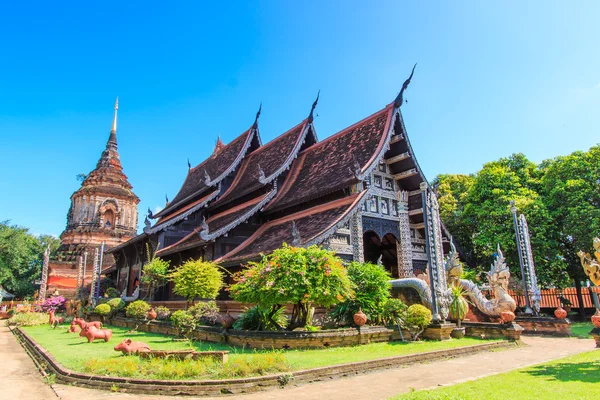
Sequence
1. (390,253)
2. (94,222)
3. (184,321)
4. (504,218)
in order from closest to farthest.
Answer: (184,321), (390,253), (504,218), (94,222)

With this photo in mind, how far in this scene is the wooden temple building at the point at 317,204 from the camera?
1458cm

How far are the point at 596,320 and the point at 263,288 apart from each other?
6.63 metres

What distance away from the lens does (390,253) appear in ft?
61.4

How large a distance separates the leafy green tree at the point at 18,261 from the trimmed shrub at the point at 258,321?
35.2 meters

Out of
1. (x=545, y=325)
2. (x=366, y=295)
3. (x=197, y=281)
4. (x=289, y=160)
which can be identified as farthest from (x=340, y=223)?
(x=545, y=325)

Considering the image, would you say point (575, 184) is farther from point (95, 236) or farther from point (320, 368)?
point (95, 236)

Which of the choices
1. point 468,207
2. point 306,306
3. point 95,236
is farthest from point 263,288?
point 95,236

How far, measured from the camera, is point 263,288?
9.54 m

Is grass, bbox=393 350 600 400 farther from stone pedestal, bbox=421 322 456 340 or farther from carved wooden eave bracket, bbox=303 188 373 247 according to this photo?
carved wooden eave bracket, bbox=303 188 373 247

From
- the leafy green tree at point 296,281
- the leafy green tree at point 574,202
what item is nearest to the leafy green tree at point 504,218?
the leafy green tree at point 574,202

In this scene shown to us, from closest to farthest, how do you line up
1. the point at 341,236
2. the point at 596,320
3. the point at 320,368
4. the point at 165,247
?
1. the point at 320,368
2. the point at 596,320
3. the point at 341,236
4. the point at 165,247

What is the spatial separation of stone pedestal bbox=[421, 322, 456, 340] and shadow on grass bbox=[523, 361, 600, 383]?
325 cm

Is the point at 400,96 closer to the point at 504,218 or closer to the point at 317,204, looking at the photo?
the point at 317,204

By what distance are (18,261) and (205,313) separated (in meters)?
35.5
